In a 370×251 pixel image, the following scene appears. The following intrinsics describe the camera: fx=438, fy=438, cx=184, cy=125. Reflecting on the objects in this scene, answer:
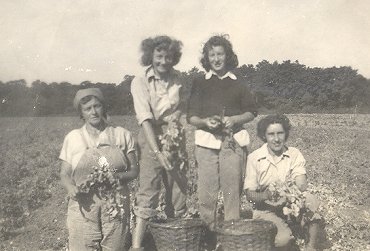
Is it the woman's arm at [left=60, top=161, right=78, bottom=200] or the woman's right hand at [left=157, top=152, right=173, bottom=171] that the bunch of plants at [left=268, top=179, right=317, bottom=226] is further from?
the woman's arm at [left=60, top=161, right=78, bottom=200]

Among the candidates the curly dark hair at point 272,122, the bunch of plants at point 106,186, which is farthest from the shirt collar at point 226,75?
the bunch of plants at point 106,186

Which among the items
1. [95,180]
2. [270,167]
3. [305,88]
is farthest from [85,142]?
[305,88]

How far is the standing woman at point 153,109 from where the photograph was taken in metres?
3.81

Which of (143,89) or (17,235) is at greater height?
(143,89)

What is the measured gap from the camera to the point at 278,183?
397cm

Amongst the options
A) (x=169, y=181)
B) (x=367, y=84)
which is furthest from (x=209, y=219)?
(x=367, y=84)

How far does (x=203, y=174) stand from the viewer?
4.05 m

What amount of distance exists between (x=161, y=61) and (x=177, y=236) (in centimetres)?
150

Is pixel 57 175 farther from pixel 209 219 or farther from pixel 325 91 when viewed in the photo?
pixel 325 91

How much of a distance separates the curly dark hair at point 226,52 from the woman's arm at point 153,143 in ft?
2.95

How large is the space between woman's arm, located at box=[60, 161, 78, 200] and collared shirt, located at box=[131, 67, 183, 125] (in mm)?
755

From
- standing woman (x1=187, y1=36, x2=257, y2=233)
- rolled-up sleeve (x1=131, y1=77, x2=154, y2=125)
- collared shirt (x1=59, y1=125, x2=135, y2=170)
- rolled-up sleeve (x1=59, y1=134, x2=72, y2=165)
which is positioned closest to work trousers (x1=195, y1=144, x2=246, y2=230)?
standing woman (x1=187, y1=36, x2=257, y2=233)

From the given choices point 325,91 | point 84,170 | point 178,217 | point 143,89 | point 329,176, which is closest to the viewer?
point 84,170

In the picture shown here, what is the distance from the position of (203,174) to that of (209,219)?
17.2 inches
